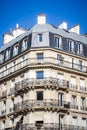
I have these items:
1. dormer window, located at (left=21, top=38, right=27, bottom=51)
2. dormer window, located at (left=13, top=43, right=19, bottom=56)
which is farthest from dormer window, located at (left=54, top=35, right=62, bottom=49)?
dormer window, located at (left=13, top=43, right=19, bottom=56)

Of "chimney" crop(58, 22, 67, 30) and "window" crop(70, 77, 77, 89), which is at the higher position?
"chimney" crop(58, 22, 67, 30)

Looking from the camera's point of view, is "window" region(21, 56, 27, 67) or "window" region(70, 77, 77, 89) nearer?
"window" region(21, 56, 27, 67)

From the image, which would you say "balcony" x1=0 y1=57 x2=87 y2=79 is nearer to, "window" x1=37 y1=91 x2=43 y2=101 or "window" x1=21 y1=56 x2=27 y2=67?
"window" x1=21 y1=56 x2=27 y2=67

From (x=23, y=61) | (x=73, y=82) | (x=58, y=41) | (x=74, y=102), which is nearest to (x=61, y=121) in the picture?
(x=74, y=102)

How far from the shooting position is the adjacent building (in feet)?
148

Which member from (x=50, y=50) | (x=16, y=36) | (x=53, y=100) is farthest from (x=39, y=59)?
(x=16, y=36)

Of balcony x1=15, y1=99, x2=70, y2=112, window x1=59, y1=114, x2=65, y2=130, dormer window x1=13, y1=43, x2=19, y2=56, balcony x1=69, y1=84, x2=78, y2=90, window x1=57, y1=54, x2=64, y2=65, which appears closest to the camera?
balcony x1=15, y1=99, x2=70, y2=112

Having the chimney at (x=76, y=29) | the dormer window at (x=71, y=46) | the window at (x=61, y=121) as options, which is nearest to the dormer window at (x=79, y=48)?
the dormer window at (x=71, y=46)

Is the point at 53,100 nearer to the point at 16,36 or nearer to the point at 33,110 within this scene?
the point at 33,110

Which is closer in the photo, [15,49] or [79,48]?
[79,48]

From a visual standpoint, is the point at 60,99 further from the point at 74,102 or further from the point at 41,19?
the point at 41,19

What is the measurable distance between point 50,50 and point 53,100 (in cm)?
701

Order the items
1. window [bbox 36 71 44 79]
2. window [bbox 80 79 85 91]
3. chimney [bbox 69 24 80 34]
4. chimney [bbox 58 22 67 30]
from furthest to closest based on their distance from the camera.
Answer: chimney [bbox 69 24 80 34], chimney [bbox 58 22 67 30], window [bbox 80 79 85 91], window [bbox 36 71 44 79]

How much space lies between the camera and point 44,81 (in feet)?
151
